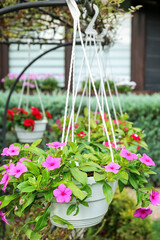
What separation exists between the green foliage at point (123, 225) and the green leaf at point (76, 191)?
4.31ft

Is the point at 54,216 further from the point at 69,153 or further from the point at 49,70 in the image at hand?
the point at 49,70

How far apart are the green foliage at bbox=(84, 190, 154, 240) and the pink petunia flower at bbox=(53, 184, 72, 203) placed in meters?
1.32

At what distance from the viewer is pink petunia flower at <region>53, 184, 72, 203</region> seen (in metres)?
1.06

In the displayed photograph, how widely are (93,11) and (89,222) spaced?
895 mm

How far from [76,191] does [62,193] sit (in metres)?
0.05

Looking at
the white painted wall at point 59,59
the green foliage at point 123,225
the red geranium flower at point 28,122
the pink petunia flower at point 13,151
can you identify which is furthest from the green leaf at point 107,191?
the white painted wall at point 59,59

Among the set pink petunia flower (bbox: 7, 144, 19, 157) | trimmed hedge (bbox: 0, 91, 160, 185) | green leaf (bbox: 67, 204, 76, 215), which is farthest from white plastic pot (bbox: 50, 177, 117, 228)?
trimmed hedge (bbox: 0, 91, 160, 185)

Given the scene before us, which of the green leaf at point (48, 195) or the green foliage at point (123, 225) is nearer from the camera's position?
the green leaf at point (48, 195)

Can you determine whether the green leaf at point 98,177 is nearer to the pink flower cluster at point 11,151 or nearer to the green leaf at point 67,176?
the green leaf at point 67,176

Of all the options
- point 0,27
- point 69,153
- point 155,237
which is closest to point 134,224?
point 155,237

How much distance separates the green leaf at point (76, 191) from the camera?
41.6 inches

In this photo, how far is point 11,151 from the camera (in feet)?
4.15

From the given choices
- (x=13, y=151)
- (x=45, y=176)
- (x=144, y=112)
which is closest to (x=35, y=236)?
(x=45, y=176)

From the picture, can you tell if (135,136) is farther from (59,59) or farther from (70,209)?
(59,59)
